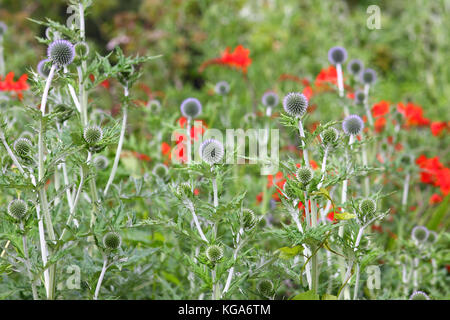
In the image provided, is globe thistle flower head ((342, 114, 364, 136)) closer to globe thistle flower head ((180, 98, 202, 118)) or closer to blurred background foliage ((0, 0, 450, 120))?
globe thistle flower head ((180, 98, 202, 118))

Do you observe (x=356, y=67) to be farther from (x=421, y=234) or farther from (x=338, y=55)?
(x=421, y=234)

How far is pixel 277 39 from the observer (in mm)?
A: 5984

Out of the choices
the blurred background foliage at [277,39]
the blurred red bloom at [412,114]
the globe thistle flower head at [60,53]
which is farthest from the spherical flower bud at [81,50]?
the blurred background foliage at [277,39]

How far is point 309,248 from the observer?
166 cm

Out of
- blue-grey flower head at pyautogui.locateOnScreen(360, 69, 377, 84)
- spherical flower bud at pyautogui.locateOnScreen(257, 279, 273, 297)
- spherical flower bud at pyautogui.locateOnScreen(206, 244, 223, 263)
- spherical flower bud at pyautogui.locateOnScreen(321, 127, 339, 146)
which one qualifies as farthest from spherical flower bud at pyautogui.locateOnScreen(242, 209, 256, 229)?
blue-grey flower head at pyautogui.locateOnScreen(360, 69, 377, 84)

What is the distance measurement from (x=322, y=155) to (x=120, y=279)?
0.95 metres

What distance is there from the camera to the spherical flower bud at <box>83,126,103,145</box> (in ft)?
5.12

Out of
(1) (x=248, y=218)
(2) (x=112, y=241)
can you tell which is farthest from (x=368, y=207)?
(2) (x=112, y=241)

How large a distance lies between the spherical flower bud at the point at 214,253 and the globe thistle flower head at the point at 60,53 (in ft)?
2.45

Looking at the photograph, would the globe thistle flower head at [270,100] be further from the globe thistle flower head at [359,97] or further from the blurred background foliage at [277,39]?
the blurred background foliage at [277,39]
